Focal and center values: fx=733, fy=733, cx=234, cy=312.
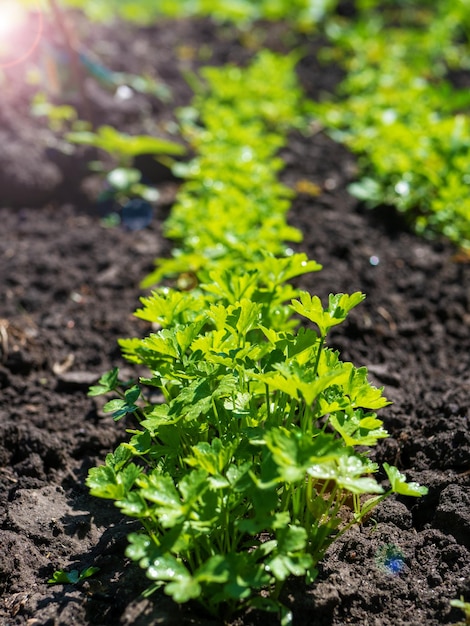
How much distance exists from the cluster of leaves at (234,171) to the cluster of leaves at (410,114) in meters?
0.46

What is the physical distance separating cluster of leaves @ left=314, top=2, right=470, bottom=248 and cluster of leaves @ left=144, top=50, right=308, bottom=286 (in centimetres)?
46

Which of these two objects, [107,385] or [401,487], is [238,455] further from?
[107,385]

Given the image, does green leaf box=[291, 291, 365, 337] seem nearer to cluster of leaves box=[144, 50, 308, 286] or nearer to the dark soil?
the dark soil

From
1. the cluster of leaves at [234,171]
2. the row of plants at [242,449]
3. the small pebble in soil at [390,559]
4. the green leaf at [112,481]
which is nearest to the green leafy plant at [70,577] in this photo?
the row of plants at [242,449]

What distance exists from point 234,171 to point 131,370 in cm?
155

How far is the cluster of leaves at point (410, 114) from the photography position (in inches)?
162

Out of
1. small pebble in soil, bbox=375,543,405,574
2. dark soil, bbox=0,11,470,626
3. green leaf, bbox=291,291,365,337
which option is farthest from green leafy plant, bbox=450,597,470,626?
green leaf, bbox=291,291,365,337

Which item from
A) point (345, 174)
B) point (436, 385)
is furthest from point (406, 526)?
point (345, 174)

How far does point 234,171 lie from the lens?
4.08m

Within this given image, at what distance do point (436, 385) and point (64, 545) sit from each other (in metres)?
1.51

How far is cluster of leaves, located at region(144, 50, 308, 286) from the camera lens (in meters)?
3.18

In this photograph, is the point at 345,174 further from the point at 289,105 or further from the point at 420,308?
the point at 420,308

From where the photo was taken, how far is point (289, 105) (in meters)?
5.43

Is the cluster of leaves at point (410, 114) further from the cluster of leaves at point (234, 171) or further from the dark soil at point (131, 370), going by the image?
the cluster of leaves at point (234, 171)
